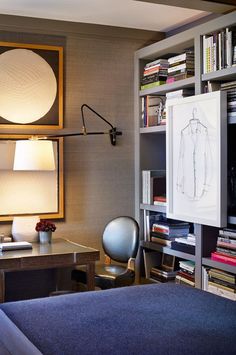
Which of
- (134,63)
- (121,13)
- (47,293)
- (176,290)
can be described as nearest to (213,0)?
(121,13)

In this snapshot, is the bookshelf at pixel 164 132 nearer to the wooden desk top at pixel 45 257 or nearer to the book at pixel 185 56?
the book at pixel 185 56

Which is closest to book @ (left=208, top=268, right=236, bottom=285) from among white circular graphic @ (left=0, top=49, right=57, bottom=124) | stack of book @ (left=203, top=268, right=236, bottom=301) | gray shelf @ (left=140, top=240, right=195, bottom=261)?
stack of book @ (left=203, top=268, right=236, bottom=301)

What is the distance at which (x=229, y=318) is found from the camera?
226 centimetres

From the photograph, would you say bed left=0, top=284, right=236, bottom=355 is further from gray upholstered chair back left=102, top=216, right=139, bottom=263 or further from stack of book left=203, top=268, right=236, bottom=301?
gray upholstered chair back left=102, top=216, right=139, bottom=263

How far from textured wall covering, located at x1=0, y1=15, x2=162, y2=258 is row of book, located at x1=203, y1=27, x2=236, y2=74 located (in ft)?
3.53

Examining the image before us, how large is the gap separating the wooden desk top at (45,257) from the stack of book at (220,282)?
0.77 meters

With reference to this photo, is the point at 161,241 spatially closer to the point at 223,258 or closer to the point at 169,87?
the point at 223,258

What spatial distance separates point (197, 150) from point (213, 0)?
0.98 meters

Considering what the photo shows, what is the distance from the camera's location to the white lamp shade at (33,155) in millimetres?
3824

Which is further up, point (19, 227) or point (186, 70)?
point (186, 70)

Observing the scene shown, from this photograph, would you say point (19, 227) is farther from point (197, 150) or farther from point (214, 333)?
point (214, 333)

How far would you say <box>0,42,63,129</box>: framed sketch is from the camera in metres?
4.09

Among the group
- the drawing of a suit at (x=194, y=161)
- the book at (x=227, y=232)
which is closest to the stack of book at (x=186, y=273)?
the book at (x=227, y=232)

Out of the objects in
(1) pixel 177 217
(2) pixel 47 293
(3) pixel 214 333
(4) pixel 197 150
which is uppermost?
(4) pixel 197 150
